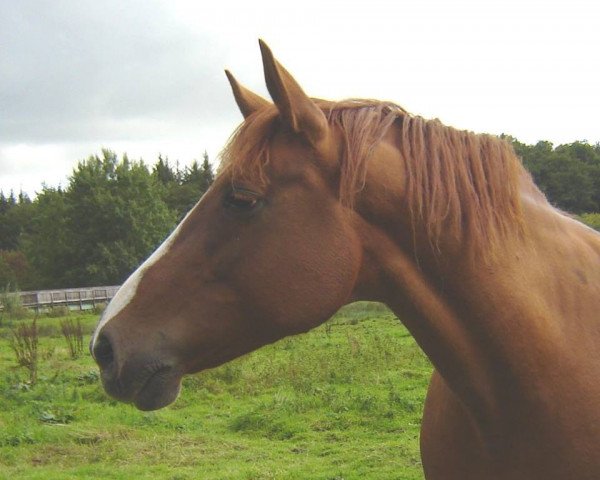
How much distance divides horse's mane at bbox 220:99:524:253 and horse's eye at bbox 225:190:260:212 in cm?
5

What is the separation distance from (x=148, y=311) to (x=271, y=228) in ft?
1.50

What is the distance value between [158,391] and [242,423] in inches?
252

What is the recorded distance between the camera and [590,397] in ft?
5.99

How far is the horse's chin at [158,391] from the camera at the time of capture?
1827 millimetres

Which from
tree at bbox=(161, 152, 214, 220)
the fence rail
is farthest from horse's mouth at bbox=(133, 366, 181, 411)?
tree at bbox=(161, 152, 214, 220)

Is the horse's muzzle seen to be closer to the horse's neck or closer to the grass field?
the horse's neck

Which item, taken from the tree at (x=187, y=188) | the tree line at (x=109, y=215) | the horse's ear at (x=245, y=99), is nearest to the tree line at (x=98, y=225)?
the tree line at (x=109, y=215)

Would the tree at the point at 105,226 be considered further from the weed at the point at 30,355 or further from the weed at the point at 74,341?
the weed at the point at 30,355

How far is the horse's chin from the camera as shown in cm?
183

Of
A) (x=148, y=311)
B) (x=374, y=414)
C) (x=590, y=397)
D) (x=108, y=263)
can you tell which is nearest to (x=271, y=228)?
(x=148, y=311)

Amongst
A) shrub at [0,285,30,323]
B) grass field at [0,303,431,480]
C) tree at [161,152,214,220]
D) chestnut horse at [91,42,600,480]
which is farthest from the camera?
tree at [161,152,214,220]

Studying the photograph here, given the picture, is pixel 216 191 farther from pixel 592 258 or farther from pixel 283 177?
pixel 592 258

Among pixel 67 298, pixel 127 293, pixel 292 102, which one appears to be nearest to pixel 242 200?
pixel 292 102

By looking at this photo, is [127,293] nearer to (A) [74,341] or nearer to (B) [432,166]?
(B) [432,166]
